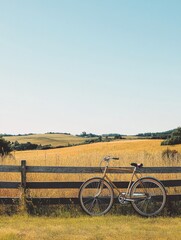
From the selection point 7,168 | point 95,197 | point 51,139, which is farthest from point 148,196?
point 51,139

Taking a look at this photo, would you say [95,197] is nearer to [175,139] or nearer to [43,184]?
[43,184]

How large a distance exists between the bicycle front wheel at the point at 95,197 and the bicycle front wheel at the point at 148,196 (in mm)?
568

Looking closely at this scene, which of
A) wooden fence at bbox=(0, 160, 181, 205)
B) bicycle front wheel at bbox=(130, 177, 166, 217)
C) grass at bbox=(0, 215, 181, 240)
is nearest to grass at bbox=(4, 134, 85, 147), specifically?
wooden fence at bbox=(0, 160, 181, 205)

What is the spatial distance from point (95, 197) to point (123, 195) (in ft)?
2.12

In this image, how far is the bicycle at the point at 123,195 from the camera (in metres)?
10.0

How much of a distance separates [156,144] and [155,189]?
176ft

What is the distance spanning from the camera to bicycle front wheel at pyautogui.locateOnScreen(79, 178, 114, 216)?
32.7ft

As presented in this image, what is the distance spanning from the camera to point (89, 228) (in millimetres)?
8586

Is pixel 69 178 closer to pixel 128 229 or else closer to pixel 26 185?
pixel 26 185

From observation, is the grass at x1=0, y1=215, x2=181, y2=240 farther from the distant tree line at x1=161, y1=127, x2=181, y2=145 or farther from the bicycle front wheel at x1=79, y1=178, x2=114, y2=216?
the distant tree line at x1=161, y1=127, x2=181, y2=145

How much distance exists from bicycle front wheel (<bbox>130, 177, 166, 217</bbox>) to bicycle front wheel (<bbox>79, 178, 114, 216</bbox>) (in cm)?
57

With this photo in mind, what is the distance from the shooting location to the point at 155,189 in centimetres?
1022

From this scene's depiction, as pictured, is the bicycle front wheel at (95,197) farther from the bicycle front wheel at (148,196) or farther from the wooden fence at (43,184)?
the bicycle front wheel at (148,196)

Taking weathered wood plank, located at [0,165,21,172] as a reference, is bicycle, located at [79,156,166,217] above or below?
below
